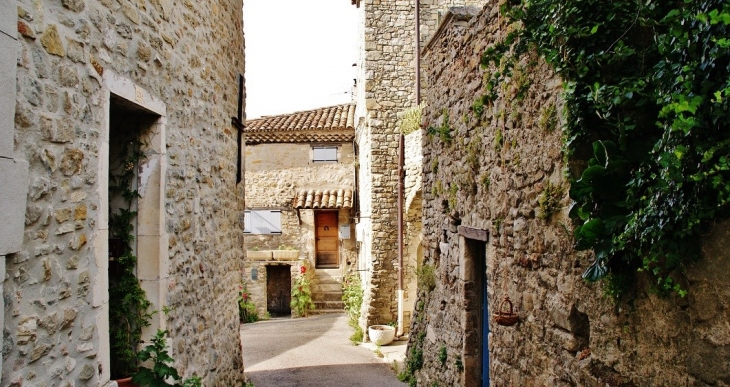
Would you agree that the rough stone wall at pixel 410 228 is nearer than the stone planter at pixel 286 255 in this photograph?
Yes

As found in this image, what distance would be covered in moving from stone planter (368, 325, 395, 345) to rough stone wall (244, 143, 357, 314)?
4.87m

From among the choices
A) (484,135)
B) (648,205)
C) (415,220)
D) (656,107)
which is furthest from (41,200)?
A: (415,220)

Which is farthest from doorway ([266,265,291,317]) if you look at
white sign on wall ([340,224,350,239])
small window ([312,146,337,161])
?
small window ([312,146,337,161])

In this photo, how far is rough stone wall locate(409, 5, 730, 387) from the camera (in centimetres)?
206

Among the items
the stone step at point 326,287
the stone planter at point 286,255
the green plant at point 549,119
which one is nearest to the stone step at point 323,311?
the stone step at point 326,287

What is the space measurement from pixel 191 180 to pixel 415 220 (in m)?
8.16

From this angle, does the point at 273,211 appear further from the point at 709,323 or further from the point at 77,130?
the point at 709,323

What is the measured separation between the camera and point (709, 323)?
1934mm

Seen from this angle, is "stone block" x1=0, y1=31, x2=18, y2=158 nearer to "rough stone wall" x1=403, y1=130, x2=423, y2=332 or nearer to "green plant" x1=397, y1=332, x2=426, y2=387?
"green plant" x1=397, y1=332, x2=426, y2=387

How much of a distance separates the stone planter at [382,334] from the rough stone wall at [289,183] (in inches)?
192

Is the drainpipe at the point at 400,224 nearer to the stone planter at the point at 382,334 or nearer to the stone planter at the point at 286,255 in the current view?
the stone planter at the point at 382,334

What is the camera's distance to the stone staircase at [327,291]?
16.2 m

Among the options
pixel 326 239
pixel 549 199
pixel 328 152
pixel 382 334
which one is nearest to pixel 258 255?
pixel 326 239

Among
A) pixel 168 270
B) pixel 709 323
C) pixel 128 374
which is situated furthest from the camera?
pixel 168 270
